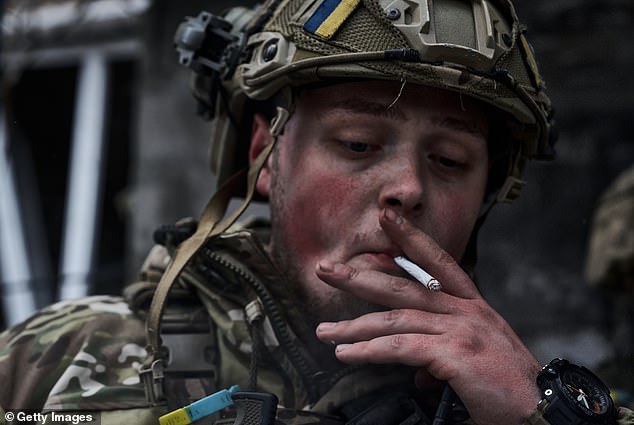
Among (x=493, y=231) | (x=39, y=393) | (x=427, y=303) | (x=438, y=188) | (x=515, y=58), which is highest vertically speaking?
(x=515, y=58)

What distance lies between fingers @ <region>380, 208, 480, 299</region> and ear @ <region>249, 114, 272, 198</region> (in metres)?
0.53

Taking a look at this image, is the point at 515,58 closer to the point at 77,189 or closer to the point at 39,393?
the point at 39,393

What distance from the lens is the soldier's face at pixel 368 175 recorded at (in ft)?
7.30

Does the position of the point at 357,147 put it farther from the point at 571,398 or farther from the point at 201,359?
the point at 571,398

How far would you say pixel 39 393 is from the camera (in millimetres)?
2205

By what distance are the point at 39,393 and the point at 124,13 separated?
175 inches

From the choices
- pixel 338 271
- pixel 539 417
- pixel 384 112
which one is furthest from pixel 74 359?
pixel 539 417

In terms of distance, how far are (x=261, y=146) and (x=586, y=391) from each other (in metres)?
1.06

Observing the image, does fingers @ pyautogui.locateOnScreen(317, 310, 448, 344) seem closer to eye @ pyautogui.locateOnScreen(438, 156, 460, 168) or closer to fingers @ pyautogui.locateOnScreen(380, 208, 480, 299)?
fingers @ pyautogui.locateOnScreen(380, 208, 480, 299)

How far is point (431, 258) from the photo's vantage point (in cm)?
211

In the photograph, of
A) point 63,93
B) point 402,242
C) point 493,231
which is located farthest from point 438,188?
point 63,93

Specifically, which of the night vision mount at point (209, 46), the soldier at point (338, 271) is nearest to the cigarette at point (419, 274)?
the soldier at point (338, 271)

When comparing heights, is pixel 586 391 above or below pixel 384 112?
below

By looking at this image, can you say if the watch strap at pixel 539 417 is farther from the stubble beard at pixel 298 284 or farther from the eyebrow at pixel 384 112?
the eyebrow at pixel 384 112
